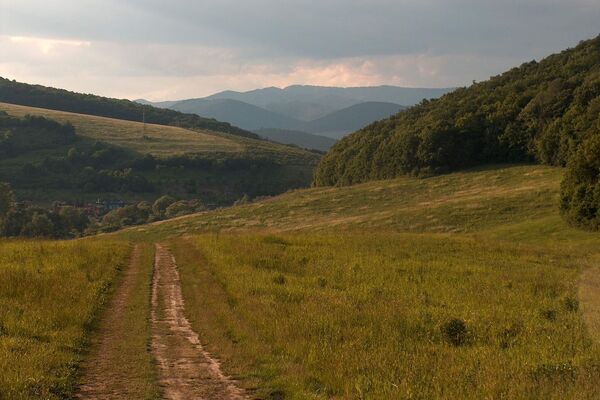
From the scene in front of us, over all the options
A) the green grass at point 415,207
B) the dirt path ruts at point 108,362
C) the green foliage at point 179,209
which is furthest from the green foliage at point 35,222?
the dirt path ruts at point 108,362

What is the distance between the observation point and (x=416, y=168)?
9025cm

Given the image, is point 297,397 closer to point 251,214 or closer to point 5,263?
point 5,263

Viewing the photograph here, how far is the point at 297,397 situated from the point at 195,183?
495 ft

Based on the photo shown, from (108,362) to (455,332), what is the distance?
8125 millimetres

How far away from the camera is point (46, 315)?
47.7 ft

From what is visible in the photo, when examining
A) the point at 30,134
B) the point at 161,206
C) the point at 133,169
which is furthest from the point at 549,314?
the point at 30,134

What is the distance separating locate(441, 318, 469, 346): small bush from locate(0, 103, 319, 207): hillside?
430ft

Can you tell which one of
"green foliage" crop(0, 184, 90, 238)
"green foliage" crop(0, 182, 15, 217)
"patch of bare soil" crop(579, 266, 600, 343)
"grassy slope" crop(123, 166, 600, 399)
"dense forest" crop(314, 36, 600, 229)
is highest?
"dense forest" crop(314, 36, 600, 229)

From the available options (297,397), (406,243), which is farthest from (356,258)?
(297,397)

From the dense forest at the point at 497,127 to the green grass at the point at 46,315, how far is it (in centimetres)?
5160

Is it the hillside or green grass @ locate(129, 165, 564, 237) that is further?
the hillside

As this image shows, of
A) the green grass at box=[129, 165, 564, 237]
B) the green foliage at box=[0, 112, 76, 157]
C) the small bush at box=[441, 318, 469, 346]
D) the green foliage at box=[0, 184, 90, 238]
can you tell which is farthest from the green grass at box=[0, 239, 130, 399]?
the green foliage at box=[0, 112, 76, 157]

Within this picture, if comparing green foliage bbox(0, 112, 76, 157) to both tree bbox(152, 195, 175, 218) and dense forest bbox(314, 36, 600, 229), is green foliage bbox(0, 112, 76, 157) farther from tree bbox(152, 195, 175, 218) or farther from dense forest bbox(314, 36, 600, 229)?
dense forest bbox(314, 36, 600, 229)

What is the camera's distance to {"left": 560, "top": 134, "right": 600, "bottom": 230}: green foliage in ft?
137
